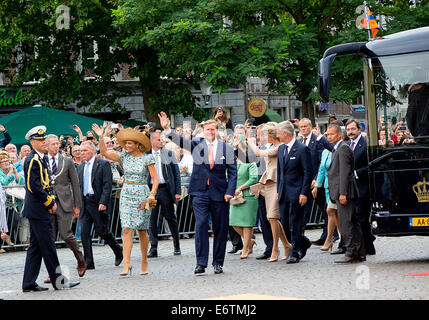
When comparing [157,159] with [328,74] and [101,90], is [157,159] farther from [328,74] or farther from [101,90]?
[101,90]

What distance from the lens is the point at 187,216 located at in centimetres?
1939

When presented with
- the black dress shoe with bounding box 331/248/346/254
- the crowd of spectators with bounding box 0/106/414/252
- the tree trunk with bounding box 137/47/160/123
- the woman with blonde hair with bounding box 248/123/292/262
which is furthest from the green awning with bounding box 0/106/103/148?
the tree trunk with bounding box 137/47/160/123

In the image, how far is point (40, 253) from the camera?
11398 mm

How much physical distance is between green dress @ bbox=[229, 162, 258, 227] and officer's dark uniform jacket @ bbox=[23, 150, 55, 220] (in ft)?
13.7

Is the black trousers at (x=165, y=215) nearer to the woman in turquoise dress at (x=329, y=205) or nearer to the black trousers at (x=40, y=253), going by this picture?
the woman in turquoise dress at (x=329, y=205)

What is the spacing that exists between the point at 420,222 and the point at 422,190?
1.41 ft

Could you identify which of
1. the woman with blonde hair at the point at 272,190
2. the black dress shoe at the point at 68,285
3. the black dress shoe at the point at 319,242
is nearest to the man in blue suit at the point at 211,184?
the woman with blonde hair at the point at 272,190

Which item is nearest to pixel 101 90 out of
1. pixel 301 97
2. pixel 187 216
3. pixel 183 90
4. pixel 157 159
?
pixel 183 90

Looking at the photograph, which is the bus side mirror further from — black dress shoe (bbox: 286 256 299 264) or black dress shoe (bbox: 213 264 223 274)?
black dress shoe (bbox: 213 264 223 274)

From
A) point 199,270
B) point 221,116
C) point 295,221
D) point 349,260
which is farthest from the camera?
point 221,116

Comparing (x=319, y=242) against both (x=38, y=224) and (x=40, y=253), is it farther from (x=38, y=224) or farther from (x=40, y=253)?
(x=38, y=224)

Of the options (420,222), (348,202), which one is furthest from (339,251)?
(420,222)
